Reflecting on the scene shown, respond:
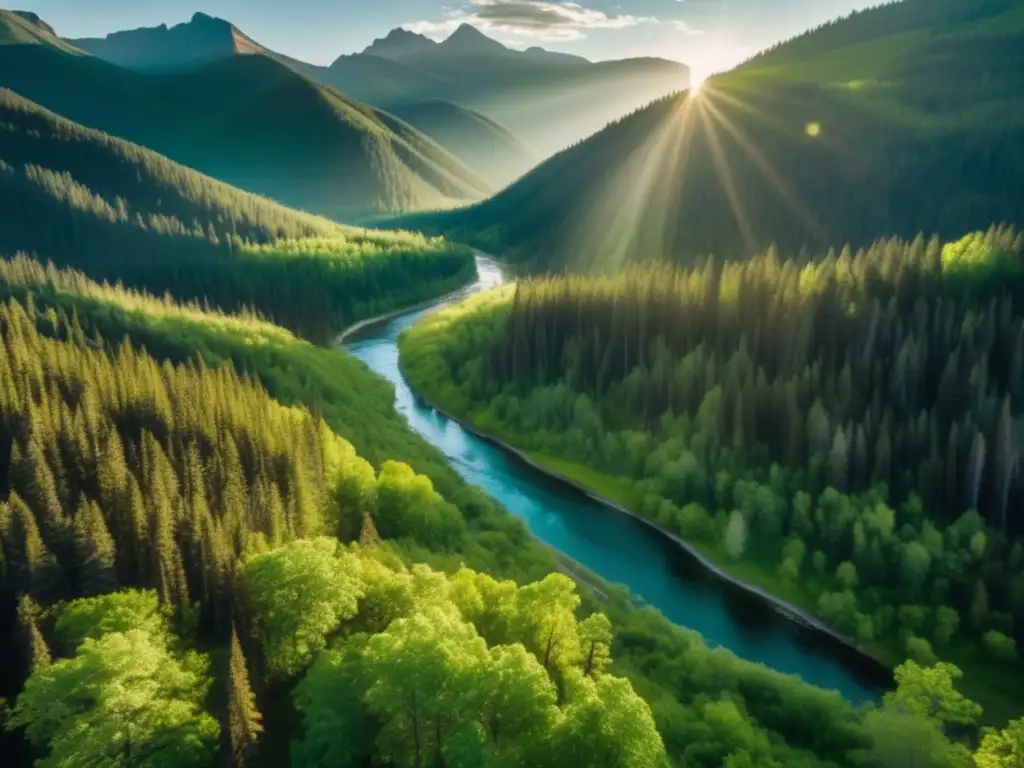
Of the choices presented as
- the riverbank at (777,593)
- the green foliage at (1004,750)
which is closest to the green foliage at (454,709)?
the green foliage at (1004,750)

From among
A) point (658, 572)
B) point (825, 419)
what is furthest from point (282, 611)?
point (825, 419)

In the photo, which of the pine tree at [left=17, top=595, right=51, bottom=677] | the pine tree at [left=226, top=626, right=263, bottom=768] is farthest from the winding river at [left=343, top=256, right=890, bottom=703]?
the pine tree at [left=17, top=595, right=51, bottom=677]

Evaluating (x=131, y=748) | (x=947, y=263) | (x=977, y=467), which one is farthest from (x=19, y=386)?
(x=947, y=263)

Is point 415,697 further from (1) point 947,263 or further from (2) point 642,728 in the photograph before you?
(1) point 947,263

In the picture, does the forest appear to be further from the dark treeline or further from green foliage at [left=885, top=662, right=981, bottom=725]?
the dark treeline

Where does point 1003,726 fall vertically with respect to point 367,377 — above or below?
below

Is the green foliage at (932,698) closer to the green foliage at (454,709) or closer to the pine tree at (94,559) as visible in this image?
the green foliage at (454,709)
